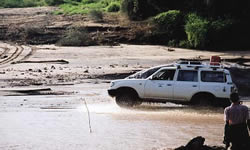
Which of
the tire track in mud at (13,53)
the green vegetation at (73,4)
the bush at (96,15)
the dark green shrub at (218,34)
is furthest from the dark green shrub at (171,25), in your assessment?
the tire track in mud at (13,53)

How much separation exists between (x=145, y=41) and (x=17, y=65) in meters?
10.3

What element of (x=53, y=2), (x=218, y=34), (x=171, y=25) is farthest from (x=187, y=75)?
(x=53, y=2)

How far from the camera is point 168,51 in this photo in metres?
36.7

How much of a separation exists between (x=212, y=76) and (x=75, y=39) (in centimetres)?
2094

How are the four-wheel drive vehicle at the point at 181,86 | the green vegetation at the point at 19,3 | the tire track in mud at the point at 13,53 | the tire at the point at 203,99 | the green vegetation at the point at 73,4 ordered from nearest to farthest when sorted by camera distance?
the four-wheel drive vehicle at the point at 181,86
the tire at the point at 203,99
the tire track in mud at the point at 13,53
the green vegetation at the point at 73,4
the green vegetation at the point at 19,3

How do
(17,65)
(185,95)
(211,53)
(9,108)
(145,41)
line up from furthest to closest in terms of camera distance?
1. (145,41)
2. (211,53)
3. (17,65)
4. (9,108)
5. (185,95)

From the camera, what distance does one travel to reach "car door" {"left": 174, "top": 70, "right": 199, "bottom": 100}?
19.5 meters

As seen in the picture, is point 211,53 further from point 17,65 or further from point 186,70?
point 186,70

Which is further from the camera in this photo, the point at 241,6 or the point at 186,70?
the point at 241,6

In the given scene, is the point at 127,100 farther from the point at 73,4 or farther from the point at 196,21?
the point at 73,4

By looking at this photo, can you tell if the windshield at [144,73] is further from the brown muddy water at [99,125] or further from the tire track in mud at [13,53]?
the tire track in mud at [13,53]

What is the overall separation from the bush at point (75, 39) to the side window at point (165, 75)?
19.8 m

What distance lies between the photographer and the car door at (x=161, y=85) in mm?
19703

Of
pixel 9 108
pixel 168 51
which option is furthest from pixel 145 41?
pixel 9 108
